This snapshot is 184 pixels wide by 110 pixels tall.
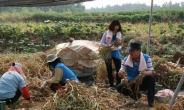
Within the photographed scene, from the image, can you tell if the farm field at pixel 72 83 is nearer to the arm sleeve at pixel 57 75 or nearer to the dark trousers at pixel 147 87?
the dark trousers at pixel 147 87

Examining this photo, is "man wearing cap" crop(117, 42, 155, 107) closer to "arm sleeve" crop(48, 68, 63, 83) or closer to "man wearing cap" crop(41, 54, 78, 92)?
"man wearing cap" crop(41, 54, 78, 92)

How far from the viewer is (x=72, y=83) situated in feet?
14.9

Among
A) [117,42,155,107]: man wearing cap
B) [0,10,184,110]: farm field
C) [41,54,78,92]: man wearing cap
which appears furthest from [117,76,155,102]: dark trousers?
[41,54,78,92]: man wearing cap

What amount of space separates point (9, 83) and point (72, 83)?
106cm

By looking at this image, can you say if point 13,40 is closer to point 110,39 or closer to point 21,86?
point 110,39

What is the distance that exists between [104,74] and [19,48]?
5.54 m

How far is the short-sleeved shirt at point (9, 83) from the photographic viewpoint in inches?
190

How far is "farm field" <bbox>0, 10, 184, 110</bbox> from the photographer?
4.45 metres

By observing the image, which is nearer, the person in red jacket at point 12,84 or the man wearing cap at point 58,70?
the person in red jacket at point 12,84

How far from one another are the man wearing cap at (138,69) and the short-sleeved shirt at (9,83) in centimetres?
169

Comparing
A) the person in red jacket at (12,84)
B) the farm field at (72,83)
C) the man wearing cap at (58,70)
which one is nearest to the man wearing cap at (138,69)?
the farm field at (72,83)

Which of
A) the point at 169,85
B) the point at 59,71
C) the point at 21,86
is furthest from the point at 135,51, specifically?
the point at 169,85

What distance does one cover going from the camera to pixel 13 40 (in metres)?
12.5

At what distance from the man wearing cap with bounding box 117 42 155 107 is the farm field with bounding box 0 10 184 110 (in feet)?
0.82
